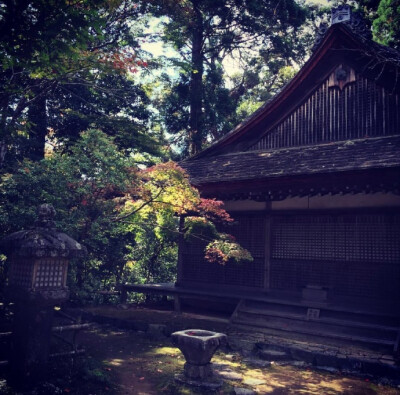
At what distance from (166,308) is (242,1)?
1773cm

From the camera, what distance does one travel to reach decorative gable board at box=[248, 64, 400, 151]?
11.0 metres

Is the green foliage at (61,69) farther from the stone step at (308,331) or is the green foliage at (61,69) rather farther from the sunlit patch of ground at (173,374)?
the stone step at (308,331)

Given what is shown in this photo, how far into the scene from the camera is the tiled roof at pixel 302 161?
29.7ft

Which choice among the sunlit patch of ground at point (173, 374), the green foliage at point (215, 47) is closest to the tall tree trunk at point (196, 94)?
the green foliage at point (215, 47)

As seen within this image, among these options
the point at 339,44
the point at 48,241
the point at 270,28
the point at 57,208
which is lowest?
the point at 48,241

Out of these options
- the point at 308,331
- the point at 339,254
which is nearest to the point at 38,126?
the point at 339,254

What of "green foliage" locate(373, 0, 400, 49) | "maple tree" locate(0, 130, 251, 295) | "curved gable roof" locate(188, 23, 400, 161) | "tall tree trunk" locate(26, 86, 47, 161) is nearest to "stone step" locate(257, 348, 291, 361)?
"maple tree" locate(0, 130, 251, 295)

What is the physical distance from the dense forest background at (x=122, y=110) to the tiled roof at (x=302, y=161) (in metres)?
1.47

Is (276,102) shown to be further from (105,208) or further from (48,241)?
(48,241)

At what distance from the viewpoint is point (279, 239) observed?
36.6 feet

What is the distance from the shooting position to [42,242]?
236 inches

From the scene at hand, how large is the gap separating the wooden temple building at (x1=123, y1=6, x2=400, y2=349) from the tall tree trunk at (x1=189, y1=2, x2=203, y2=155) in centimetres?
772

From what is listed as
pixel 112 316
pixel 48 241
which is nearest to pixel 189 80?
pixel 112 316

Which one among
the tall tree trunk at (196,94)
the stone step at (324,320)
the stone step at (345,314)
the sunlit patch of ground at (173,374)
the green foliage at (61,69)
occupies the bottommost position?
the sunlit patch of ground at (173,374)
